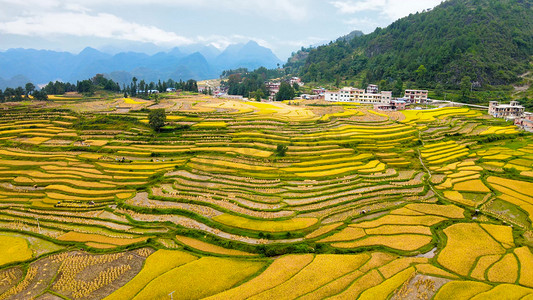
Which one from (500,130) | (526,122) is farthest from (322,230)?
(526,122)

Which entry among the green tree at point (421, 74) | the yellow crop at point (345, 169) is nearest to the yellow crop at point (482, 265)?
the yellow crop at point (345, 169)

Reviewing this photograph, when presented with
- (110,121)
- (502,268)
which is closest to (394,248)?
(502,268)

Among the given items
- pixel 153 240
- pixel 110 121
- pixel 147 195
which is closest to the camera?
pixel 153 240

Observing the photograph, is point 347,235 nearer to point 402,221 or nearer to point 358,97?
point 402,221

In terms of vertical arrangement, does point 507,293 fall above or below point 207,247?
above

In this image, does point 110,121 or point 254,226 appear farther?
point 110,121

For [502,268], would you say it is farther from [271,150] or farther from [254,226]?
[271,150]
